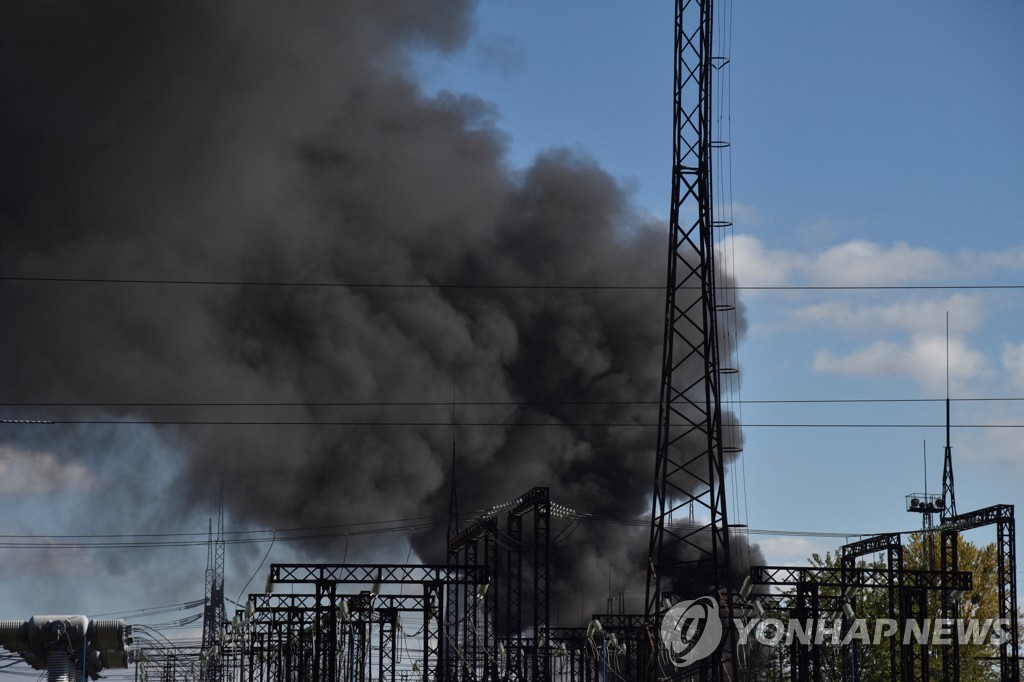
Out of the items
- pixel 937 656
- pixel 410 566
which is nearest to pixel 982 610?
pixel 937 656

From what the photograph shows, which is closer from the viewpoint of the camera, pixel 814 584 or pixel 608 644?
pixel 814 584

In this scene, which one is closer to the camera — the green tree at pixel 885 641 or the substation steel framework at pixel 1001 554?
the substation steel framework at pixel 1001 554

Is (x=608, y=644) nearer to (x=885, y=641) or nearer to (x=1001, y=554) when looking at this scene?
(x=885, y=641)

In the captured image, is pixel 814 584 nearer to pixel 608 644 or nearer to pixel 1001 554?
pixel 1001 554

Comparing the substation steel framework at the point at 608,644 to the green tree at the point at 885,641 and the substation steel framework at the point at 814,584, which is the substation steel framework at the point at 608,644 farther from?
the substation steel framework at the point at 814,584

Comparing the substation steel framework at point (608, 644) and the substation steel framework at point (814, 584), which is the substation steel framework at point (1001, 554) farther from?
the substation steel framework at point (608, 644)

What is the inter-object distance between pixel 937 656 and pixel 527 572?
2603 cm

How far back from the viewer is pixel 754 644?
65125 millimetres

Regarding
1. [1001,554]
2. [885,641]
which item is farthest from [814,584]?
[885,641]

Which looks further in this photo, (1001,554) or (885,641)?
(885,641)

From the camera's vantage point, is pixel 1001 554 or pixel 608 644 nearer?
pixel 1001 554

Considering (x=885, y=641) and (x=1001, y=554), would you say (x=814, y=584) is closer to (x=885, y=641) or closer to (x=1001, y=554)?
(x=1001, y=554)

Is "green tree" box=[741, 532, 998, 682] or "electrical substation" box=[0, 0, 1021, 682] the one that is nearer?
"electrical substation" box=[0, 0, 1021, 682]

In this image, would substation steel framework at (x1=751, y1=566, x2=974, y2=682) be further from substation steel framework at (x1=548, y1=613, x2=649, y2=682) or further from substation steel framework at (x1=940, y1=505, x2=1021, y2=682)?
substation steel framework at (x1=548, y1=613, x2=649, y2=682)
